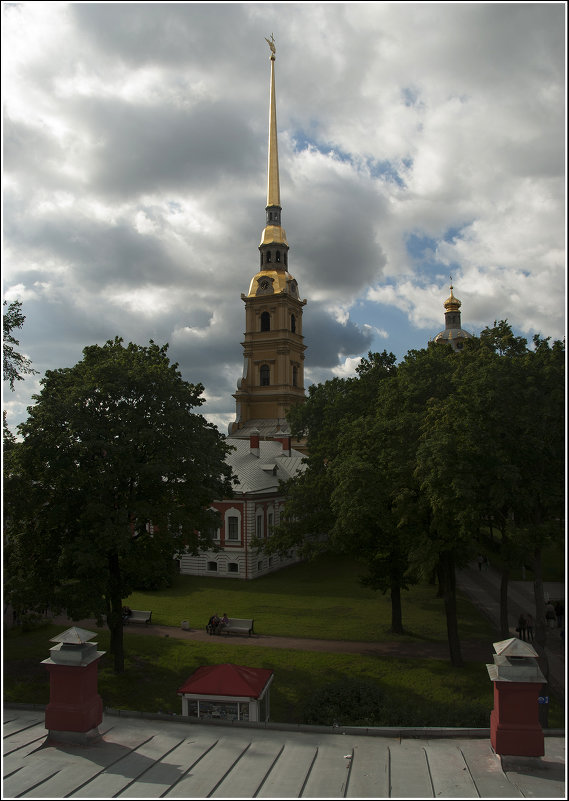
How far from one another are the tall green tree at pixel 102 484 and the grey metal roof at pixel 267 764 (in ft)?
26.3

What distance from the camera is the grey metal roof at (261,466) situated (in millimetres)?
42812

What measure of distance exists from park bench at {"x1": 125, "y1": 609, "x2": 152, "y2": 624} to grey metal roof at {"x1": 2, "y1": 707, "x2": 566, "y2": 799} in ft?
56.4

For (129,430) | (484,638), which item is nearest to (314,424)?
(484,638)

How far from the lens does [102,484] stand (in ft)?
65.0

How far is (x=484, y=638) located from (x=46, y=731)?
20701 millimetres

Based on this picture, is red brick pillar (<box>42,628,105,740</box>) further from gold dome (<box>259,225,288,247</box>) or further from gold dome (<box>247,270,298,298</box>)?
gold dome (<box>259,225,288,247</box>)

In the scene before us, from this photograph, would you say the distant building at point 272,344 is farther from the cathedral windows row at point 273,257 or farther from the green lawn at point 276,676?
the green lawn at point 276,676

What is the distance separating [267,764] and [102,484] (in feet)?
39.6

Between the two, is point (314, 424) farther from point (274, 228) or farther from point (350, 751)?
point (274, 228)

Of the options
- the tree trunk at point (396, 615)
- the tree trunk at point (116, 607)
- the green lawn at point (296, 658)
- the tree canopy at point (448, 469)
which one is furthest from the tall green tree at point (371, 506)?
the tree trunk at point (116, 607)

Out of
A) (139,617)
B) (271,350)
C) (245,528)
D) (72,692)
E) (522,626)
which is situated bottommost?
(139,617)

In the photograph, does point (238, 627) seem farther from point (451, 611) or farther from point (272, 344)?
point (272, 344)

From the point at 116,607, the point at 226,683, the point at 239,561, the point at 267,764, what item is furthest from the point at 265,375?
the point at 267,764

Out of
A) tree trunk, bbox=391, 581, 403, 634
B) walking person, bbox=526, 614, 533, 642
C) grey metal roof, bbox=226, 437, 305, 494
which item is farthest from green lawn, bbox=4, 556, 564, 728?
grey metal roof, bbox=226, 437, 305, 494
